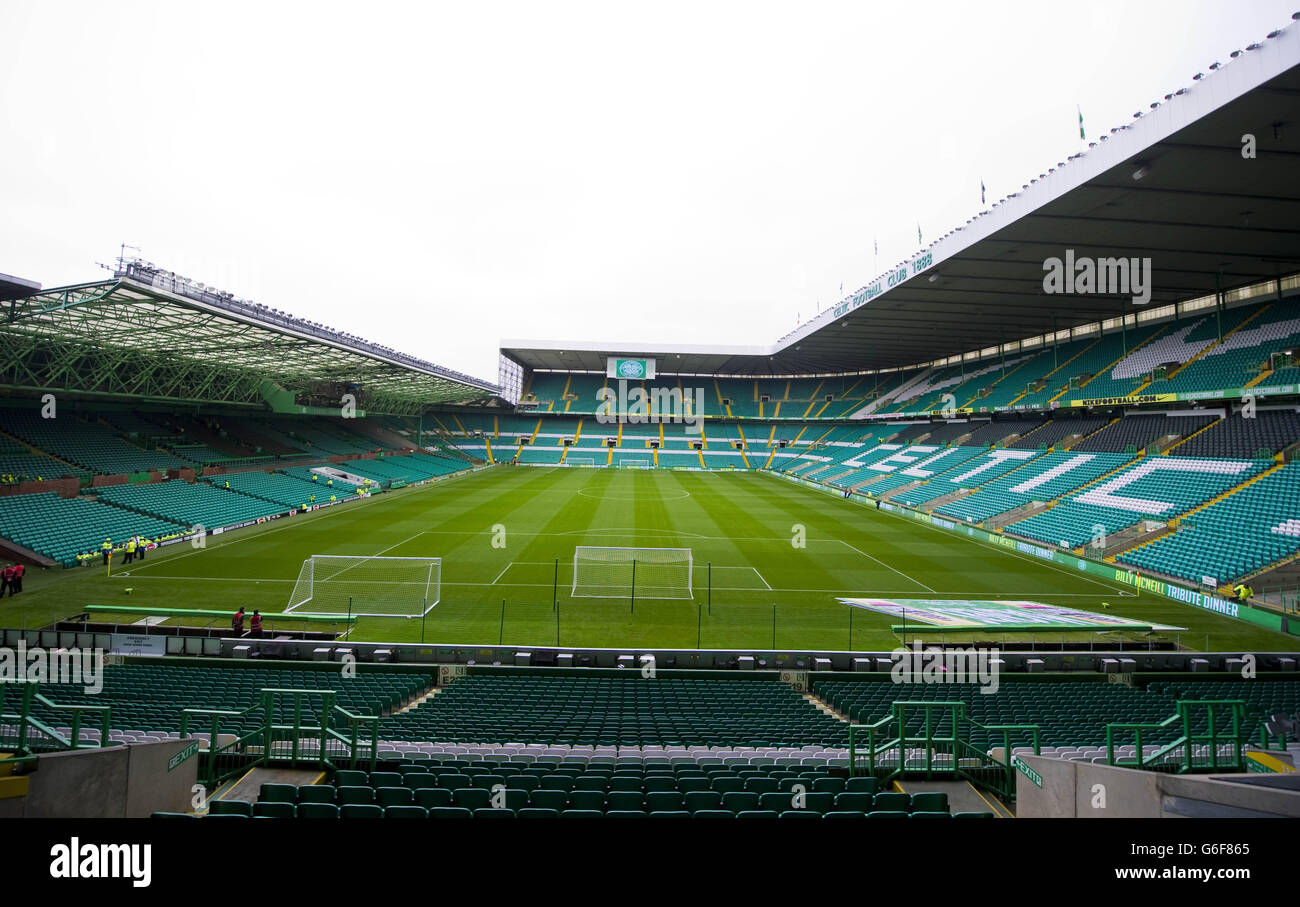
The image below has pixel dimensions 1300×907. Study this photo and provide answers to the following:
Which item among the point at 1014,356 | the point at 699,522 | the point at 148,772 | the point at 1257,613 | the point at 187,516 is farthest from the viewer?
the point at 1014,356

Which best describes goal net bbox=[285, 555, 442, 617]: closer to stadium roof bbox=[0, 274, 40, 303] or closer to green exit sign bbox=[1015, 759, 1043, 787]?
stadium roof bbox=[0, 274, 40, 303]

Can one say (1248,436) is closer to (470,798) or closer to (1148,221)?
(1148,221)

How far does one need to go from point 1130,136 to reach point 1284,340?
63.0ft

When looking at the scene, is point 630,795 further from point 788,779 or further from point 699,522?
point 699,522

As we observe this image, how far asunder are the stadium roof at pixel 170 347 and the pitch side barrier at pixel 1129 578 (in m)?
36.9

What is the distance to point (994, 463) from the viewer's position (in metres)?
41.4

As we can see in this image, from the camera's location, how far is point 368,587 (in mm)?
20109

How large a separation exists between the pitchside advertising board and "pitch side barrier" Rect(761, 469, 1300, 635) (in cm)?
4370

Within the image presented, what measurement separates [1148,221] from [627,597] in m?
24.3

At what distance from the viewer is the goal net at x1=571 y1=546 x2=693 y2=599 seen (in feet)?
68.9

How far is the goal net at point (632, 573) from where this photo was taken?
68.9 ft
